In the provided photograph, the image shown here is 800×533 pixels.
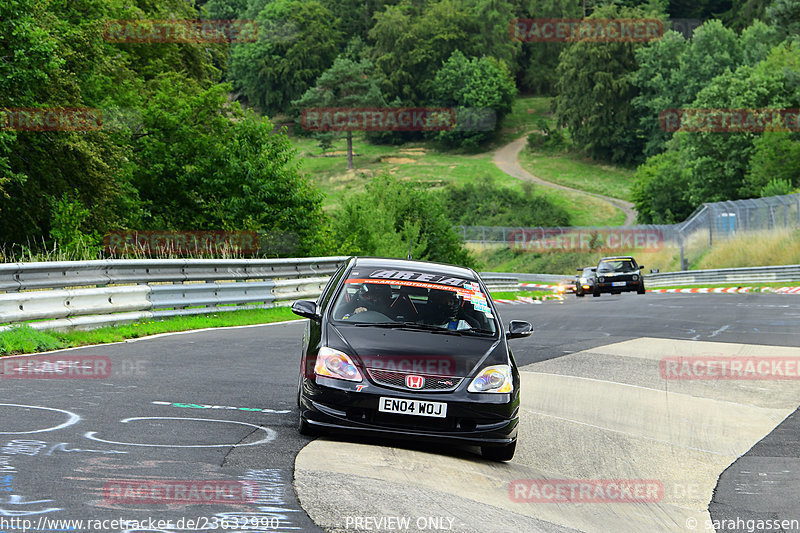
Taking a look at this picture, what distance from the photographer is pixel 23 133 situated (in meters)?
28.7

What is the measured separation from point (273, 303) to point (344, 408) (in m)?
14.2

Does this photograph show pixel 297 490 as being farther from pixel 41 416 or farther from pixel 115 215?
pixel 115 215

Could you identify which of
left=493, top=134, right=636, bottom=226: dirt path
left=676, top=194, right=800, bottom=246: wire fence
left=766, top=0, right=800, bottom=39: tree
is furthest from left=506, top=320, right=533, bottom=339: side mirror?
left=493, top=134, right=636, bottom=226: dirt path

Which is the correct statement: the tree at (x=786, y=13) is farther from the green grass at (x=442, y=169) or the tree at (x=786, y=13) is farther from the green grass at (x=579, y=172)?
the green grass at (x=579, y=172)

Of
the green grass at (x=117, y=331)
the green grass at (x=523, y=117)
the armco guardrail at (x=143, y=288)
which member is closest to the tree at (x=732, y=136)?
the armco guardrail at (x=143, y=288)

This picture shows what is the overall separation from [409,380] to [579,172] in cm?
11671

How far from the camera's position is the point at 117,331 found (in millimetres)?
14922

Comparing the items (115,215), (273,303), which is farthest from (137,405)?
(115,215)

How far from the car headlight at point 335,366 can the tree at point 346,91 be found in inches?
4785

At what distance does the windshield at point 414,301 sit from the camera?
8.52 meters

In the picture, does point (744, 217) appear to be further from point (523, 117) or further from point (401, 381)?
point (523, 117)

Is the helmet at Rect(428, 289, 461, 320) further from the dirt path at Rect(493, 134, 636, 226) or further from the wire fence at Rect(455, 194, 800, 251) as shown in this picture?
the dirt path at Rect(493, 134, 636, 226)

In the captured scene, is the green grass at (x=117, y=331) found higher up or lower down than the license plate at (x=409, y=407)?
lower down

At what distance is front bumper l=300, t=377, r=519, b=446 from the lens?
24.3ft
